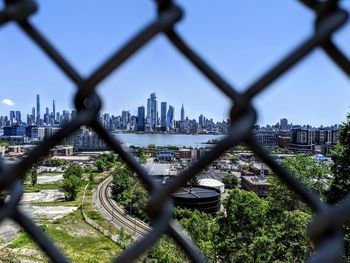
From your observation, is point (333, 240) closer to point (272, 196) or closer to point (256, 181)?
point (272, 196)

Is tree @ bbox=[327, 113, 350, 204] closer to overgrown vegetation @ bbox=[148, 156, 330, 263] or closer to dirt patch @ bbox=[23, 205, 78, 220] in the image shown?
overgrown vegetation @ bbox=[148, 156, 330, 263]

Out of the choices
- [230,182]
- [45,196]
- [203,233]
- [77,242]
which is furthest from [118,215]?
[203,233]

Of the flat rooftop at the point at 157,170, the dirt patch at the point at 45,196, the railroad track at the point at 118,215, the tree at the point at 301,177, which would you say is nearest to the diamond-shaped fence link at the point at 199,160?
the flat rooftop at the point at 157,170

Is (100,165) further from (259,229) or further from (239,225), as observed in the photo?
(259,229)

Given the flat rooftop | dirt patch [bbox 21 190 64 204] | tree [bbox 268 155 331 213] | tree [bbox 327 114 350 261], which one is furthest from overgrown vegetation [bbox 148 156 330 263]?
dirt patch [bbox 21 190 64 204]

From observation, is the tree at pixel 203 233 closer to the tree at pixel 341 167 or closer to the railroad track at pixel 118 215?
the railroad track at pixel 118 215

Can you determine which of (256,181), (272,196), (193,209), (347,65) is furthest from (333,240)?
(256,181)
